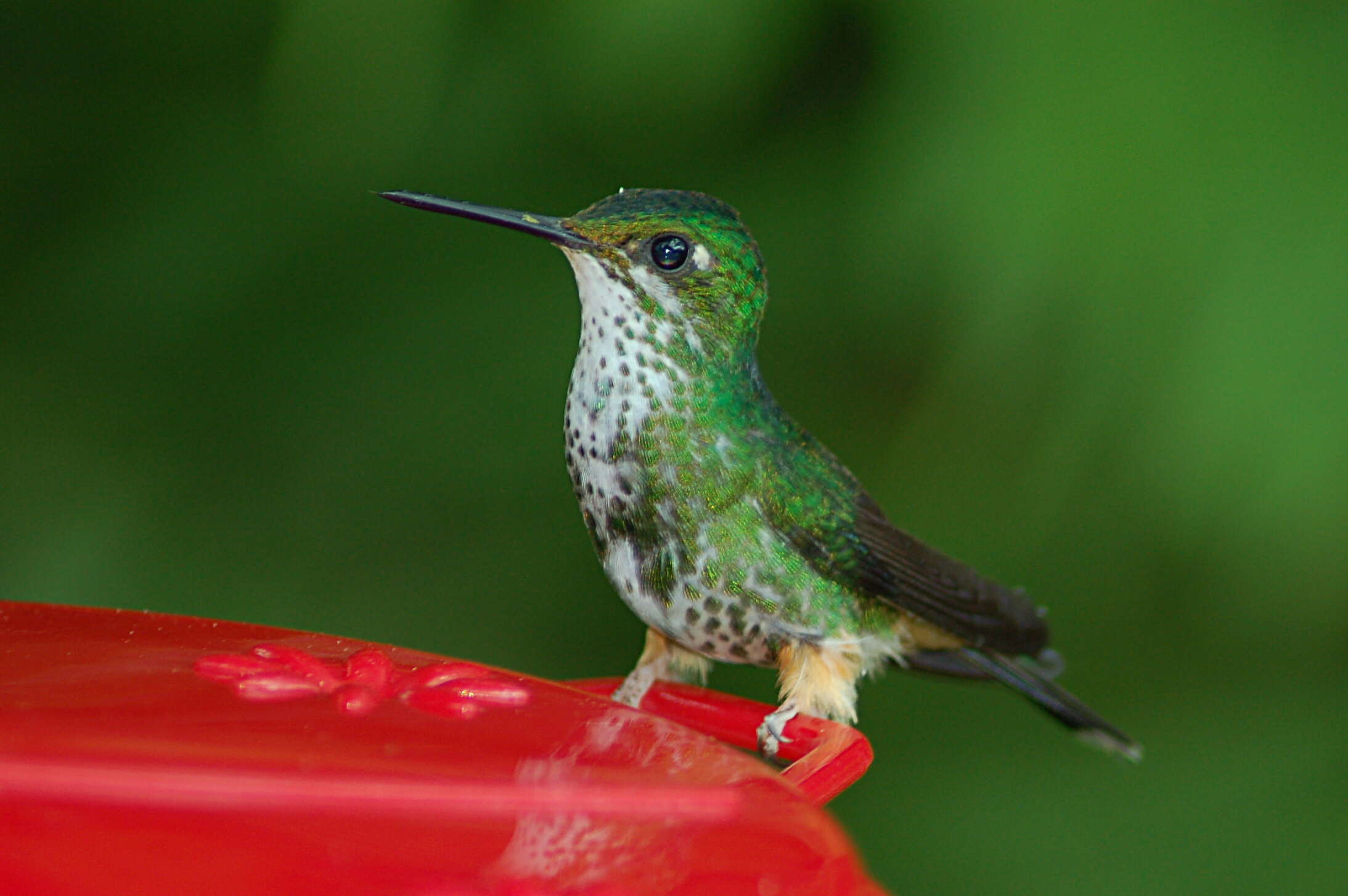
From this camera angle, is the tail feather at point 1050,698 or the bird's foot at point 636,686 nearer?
the bird's foot at point 636,686

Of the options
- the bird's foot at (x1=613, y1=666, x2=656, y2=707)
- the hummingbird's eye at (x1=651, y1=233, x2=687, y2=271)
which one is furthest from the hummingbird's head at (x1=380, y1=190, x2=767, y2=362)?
the bird's foot at (x1=613, y1=666, x2=656, y2=707)

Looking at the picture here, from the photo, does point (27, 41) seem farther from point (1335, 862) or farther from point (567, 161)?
point (1335, 862)

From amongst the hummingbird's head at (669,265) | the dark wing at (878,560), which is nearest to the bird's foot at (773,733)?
the dark wing at (878,560)

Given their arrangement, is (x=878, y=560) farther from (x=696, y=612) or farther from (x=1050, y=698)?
(x=1050, y=698)

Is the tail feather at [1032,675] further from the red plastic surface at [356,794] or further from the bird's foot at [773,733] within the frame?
the red plastic surface at [356,794]

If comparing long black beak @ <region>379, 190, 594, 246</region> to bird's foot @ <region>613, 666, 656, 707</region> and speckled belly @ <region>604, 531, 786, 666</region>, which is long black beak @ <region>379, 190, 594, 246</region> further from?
bird's foot @ <region>613, 666, 656, 707</region>

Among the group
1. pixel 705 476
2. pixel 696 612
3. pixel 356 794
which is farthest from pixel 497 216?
pixel 356 794
